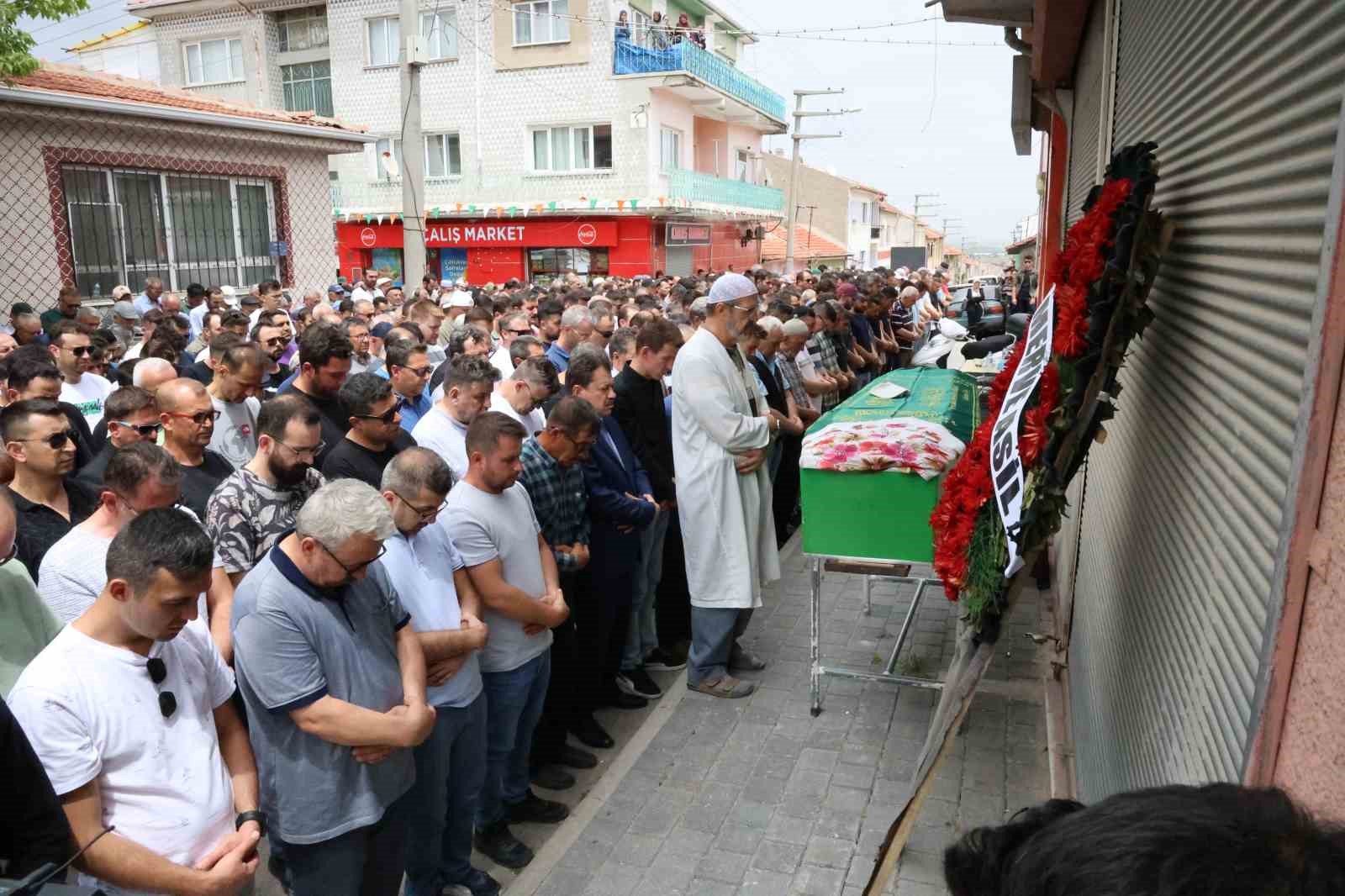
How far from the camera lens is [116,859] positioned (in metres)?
2.51

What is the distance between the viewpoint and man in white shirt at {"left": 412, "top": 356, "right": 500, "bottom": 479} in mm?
4969

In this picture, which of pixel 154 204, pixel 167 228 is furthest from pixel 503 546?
pixel 167 228

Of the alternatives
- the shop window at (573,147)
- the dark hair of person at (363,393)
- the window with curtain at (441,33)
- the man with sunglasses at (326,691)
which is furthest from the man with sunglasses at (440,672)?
the window with curtain at (441,33)

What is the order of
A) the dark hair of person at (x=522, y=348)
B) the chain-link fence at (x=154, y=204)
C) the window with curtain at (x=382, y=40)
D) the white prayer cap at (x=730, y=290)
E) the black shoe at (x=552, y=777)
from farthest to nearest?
the window with curtain at (x=382, y=40) → the chain-link fence at (x=154, y=204) → the dark hair of person at (x=522, y=348) → the white prayer cap at (x=730, y=290) → the black shoe at (x=552, y=777)

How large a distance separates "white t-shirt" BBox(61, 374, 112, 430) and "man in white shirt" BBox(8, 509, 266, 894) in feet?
13.9

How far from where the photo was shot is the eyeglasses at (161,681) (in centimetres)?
265

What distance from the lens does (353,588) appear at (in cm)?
311

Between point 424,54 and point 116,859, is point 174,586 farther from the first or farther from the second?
point 424,54

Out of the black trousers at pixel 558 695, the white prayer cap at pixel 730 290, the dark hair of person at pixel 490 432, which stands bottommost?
the black trousers at pixel 558 695

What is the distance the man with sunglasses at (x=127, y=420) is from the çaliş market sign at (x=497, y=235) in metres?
23.2

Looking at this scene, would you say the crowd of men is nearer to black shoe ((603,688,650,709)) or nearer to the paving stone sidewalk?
black shoe ((603,688,650,709))

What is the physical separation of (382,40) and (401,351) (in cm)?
2525

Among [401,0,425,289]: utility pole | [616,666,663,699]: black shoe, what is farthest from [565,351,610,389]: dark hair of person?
[401,0,425,289]: utility pole

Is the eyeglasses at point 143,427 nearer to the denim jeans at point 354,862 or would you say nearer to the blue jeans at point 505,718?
the blue jeans at point 505,718
